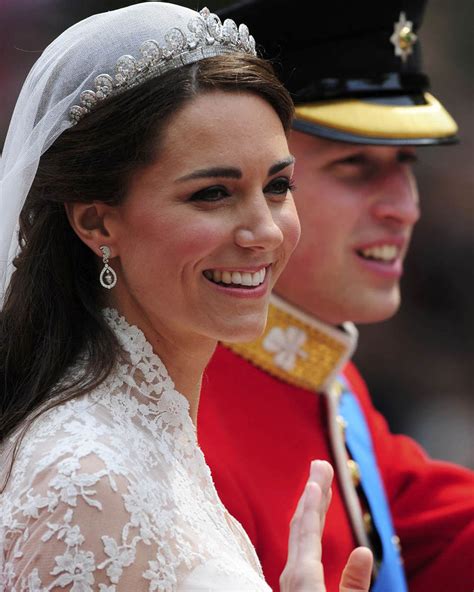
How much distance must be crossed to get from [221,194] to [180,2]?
0.91 meters

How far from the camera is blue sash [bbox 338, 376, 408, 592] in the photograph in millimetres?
2742

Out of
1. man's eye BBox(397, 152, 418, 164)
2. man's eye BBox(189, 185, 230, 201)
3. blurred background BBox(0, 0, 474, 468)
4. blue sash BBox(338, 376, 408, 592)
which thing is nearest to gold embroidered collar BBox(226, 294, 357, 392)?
blue sash BBox(338, 376, 408, 592)

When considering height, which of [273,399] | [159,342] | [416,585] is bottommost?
[416,585]

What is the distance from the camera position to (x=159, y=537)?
5.09 feet

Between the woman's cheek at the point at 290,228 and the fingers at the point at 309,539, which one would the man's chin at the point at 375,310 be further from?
Answer: the fingers at the point at 309,539

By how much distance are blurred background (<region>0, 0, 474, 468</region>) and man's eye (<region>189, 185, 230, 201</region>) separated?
3.90 metres

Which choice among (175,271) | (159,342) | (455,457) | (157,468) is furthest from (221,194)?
(455,457)

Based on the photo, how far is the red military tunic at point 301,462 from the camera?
249 cm

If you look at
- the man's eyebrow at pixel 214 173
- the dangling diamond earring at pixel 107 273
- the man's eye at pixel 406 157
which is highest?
the man's eyebrow at pixel 214 173

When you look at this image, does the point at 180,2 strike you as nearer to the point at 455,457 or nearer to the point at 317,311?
the point at 317,311

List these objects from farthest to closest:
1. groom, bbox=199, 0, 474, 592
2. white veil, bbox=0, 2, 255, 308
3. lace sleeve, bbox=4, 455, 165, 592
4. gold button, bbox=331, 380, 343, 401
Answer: gold button, bbox=331, 380, 343, 401 → groom, bbox=199, 0, 474, 592 → white veil, bbox=0, 2, 255, 308 → lace sleeve, bbox=4, 455, 165, 592

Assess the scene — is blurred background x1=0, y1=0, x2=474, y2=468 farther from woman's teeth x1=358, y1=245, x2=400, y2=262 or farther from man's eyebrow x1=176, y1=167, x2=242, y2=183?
man's eyebrow x1=176, y1=167, x2=242, y2=183

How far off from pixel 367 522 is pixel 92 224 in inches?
50.0

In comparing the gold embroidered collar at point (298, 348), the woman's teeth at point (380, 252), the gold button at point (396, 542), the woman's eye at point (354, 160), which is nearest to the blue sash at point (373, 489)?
the gold button at point (396, 542)
